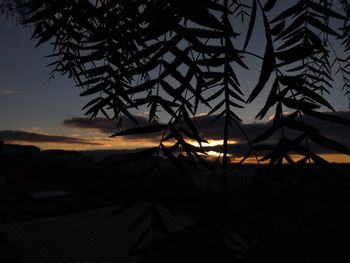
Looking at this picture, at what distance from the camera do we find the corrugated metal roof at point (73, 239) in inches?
395

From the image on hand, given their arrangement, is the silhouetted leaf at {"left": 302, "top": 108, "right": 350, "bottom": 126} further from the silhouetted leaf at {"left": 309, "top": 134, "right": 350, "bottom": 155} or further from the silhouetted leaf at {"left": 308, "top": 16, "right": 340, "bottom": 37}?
the silhouetted leaf at {"left": 308, "top": 16, "right": 340, "bottom": 37}

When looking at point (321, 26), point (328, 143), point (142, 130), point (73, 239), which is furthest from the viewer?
point (73, 239)

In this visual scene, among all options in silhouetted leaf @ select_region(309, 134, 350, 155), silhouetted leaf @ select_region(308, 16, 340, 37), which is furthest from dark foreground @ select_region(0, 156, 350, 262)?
silhouetted leaf @ select_region(308, 16, 340, 37)

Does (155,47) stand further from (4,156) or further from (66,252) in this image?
(4,156)

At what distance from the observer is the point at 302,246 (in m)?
0.85

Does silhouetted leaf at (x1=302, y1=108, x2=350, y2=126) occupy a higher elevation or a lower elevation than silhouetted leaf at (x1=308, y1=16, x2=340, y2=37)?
lower

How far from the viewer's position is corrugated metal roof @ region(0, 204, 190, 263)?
10031mm

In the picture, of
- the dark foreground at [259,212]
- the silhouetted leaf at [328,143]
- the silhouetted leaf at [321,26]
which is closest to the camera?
the silhouetted leaf at [328,143]

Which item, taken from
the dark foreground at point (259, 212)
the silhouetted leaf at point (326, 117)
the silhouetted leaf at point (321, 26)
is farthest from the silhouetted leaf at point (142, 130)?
the silhouetted leaf at point (321, 26)

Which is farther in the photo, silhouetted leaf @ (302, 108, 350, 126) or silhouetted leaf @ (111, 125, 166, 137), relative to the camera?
silhouetted leaf @ (111, 125, 166, 137)

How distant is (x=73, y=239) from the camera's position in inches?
446

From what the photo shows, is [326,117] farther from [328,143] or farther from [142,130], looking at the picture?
[142,130]

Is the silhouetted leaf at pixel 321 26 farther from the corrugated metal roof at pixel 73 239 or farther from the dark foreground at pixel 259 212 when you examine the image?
the corrugated metal roof at pixel 73 239

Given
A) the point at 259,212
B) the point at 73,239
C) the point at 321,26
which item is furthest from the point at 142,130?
the point at 73,239
